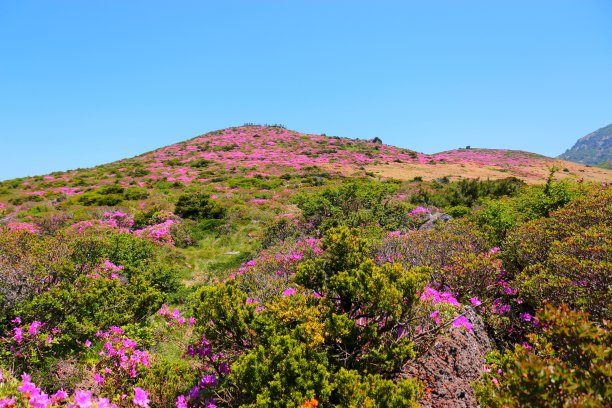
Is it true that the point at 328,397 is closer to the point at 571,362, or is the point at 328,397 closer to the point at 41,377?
the point at 571,362

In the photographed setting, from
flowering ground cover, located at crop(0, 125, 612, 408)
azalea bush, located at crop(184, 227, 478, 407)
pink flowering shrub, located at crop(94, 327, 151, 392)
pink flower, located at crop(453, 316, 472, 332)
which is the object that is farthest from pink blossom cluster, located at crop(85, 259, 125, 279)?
pink flower, located at crop(453, 316, 472, 332)

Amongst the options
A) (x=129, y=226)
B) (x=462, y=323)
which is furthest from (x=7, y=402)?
(x=129, y=226)

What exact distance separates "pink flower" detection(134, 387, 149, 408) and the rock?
3.68 m

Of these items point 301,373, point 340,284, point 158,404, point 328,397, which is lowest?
point 158,404

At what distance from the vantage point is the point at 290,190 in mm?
28156

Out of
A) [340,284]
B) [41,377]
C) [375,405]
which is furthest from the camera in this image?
[41,377]

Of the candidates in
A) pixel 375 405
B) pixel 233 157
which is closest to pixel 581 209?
pixel 375 405

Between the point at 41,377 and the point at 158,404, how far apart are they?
2.11 m

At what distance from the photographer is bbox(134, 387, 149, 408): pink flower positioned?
14.2 ft

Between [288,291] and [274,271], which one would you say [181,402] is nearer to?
[288,291]

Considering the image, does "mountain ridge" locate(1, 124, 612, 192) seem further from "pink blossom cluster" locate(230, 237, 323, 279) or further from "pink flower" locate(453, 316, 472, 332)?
"pink flower" locate(453, 316, 472, 332)

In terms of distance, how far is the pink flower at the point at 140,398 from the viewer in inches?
170

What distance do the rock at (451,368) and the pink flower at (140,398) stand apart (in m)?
3.68

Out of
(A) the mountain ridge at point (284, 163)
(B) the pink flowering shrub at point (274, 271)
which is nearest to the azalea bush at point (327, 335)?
(B) the pink flowering shrub at point (274, 271)
